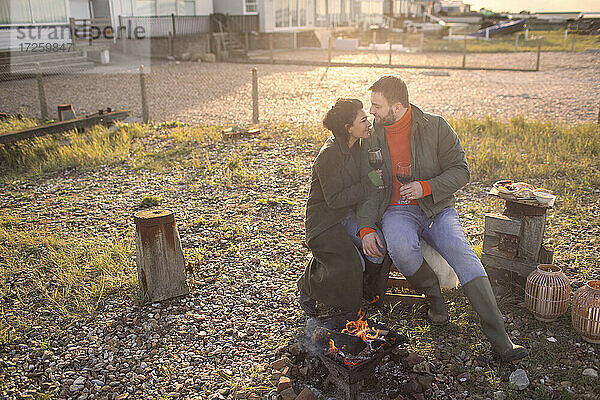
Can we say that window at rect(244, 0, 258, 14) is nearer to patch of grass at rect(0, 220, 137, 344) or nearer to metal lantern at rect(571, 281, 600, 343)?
patch of grass at rect(0, 220, 137, 344)

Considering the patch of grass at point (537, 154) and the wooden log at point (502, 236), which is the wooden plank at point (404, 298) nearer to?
the wooden log at point (502, 236)

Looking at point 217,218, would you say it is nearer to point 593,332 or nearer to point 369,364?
point 369,364

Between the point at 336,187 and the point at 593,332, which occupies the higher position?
the point at 336,187

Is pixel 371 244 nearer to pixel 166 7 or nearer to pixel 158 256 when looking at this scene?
pixel 158 256

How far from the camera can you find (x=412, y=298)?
423 centimetres

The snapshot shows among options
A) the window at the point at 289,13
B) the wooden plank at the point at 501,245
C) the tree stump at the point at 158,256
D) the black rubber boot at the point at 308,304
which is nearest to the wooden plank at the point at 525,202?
the wooden plank at the point at 501,245

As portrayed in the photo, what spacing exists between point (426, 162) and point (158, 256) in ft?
7.55

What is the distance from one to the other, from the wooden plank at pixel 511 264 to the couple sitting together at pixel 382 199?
682 millimetres

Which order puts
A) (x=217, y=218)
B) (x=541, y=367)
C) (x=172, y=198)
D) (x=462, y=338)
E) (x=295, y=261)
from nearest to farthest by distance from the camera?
(x=541, y=367)
(x=462, y=338)
(x=295, y=261)
(x=217, y=218)
(x=172, y=198)

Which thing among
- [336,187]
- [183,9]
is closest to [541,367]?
[336,187]

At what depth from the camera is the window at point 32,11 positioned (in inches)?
784

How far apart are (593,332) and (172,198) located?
16.9ft

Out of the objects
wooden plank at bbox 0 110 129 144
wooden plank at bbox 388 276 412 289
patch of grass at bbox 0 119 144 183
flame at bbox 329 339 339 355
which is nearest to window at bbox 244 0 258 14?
wooden plank at bbox 0 110 129 144

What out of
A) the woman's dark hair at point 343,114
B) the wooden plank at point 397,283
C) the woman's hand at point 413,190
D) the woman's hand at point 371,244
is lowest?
the wooden plank at point 397,283
